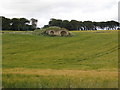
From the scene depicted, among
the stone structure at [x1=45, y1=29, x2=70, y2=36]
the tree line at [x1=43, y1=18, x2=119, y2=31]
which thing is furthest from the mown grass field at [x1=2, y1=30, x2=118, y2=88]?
the tree line at [x1=43, y1=18, x2=119, y2=31]

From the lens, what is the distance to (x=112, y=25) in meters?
154

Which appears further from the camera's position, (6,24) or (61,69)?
(6,24)

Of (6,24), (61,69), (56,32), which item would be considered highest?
(6,24)

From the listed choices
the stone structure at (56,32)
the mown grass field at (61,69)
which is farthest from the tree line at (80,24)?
the mown grass field at (61,69)

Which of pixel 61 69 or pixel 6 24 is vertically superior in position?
pixel 6 24

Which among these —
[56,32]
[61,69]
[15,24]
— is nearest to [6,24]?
[15,24]

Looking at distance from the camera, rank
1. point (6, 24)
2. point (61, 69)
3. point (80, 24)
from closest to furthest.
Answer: point (61, 69), point (6, 24), point (80, 24)

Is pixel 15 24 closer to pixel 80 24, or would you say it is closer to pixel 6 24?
pixel 6 24

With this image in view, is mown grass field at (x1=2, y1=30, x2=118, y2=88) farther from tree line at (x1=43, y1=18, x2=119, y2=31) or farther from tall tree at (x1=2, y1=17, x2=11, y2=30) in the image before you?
tree line at (x1=43, y1=18, x2=119, y2=31)

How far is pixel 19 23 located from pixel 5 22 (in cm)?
1017

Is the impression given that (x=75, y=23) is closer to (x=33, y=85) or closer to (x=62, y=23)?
(x=62, y=23)

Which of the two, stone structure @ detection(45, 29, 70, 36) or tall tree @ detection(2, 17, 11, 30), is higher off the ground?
tall tree @ detection(2, 17, 11, 30)

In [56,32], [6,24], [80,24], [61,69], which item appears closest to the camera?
[61,69]

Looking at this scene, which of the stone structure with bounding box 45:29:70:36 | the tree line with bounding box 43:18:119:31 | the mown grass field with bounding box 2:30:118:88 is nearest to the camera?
the mown grass field with bounding box 2:30:118:88
